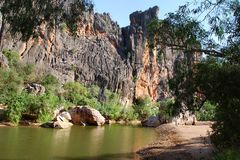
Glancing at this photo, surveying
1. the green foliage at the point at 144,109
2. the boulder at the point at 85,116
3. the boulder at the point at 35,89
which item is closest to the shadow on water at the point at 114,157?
the boulder at the point at 85,116

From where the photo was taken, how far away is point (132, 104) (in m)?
84.9

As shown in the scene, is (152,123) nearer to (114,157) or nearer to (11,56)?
(11,56)

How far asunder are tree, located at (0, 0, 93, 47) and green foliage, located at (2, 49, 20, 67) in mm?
49314

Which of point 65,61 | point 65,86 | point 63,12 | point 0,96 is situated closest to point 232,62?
point 63,12

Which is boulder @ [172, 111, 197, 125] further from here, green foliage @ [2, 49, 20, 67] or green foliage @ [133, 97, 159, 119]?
green foliage @ [2, 49, 20, 67]

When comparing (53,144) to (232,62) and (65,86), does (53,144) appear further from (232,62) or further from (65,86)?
(65,86)

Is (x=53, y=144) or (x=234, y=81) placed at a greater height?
(x=234, y=81)

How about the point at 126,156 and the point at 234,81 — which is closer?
the point at 234,81

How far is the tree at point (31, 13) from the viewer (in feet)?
41.7

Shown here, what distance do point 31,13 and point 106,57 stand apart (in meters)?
70.3

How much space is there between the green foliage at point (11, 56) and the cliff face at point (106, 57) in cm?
172

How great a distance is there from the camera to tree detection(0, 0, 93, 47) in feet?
41.7

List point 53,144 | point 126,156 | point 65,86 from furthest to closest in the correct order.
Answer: point 65,86
point 53,144
point 126,156

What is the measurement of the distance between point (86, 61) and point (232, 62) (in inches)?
2548
